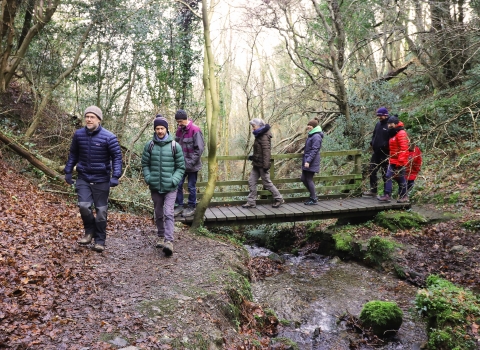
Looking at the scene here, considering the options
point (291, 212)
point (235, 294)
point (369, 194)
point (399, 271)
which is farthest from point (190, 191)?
point (369, 194)

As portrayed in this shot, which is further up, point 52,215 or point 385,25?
point 385,25

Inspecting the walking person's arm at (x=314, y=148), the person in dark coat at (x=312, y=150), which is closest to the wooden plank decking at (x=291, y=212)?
the person in dark coat at (x=312, y=150)

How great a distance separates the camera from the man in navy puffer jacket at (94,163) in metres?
5.49

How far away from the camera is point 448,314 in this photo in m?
4.96

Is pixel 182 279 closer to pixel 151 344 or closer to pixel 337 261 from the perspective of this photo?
pixel 151 344

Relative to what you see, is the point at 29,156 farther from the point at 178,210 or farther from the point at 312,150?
the point at 312,150

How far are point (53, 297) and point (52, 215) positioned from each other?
404 centimetres

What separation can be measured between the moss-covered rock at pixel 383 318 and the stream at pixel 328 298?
0.44ft

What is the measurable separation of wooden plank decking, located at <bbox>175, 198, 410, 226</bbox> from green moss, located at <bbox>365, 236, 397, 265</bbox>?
1.29 metres

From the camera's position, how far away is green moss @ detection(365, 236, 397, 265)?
24.8 ft

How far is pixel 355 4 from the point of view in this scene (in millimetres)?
14039

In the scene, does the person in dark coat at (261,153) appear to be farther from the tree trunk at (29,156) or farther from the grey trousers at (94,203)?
the tree trunk at (29,156)

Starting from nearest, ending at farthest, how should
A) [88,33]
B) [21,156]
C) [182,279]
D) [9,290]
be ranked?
[9,290] < [182,279] < [21,156] < [88,33]

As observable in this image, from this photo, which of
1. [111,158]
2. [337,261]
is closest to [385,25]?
[337,261]
